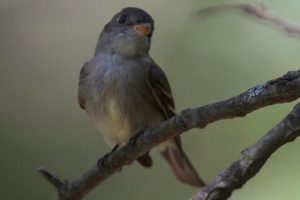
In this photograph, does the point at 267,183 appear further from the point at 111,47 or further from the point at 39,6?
the point at 39,6

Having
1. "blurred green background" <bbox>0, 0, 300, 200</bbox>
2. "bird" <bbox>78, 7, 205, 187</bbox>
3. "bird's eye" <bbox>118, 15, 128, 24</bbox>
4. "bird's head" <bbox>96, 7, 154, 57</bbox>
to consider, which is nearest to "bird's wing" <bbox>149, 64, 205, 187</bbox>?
"bird" <bbox>78, 7, 205, 187</bbox>

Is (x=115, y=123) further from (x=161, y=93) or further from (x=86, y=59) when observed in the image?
(x=86, y=59)

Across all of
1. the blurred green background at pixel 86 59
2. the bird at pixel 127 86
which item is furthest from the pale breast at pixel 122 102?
the blurred green background at pixel 86 59

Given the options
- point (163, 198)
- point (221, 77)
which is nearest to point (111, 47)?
point (221, 77)

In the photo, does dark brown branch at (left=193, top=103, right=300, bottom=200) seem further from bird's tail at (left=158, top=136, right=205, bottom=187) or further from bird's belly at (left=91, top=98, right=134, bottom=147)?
bird's tail at (left=158, top=136, right=205, bottom=187)

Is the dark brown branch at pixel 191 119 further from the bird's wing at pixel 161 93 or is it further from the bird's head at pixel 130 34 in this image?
the bird's head at pixel 130 34

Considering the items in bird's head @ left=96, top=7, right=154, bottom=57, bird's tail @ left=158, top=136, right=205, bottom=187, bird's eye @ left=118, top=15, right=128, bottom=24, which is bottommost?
bird's tail @ left=158, top=136, right=205, bottom=187
